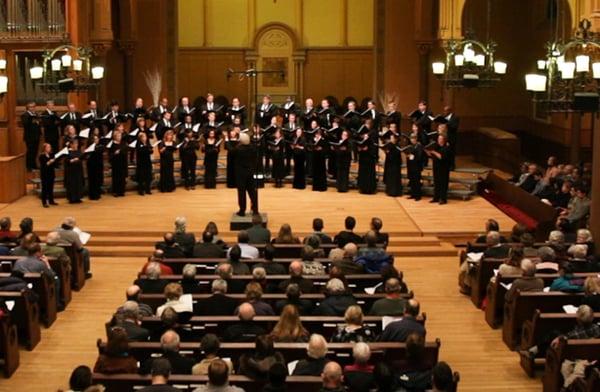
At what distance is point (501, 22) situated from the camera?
23625 mm

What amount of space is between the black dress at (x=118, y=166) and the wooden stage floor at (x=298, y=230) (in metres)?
0.19

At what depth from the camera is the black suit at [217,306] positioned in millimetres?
9531

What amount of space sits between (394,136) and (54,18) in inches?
278

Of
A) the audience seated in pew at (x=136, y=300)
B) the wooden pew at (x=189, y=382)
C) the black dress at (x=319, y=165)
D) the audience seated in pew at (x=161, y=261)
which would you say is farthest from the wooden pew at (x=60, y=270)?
the black dress at (x=319, y=165)

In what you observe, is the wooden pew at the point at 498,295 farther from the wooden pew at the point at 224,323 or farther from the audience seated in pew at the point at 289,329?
the audience seated in pew at the point at 289,329

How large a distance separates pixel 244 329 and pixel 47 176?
9149mm

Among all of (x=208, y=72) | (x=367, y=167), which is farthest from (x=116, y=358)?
(x=208, y=72)

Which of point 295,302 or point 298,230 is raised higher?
point 295,302

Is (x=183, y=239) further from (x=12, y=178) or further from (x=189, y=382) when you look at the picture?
(x=12, y=178)

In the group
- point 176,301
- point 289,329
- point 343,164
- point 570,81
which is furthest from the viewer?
point 343,164

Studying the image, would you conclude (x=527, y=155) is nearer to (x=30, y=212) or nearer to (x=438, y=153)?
(x=438, y=153)

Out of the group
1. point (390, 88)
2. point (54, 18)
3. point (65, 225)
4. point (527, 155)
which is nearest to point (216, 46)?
point (390, 88)

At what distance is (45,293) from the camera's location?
36.5 feet

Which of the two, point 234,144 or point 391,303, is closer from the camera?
point 391,303
